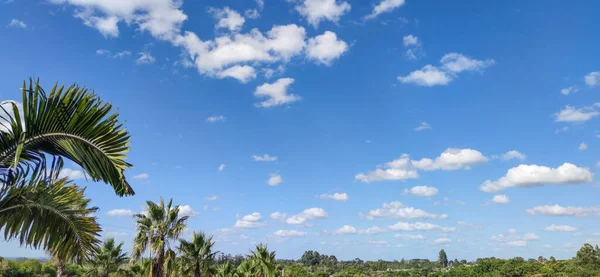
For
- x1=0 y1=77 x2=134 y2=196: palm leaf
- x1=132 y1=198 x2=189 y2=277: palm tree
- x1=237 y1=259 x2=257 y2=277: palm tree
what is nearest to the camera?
x1=0 y1=77 x2=134 y2=196: palm leaf

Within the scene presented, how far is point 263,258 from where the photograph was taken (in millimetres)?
35906

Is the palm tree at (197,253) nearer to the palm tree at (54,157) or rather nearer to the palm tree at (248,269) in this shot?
the palm tree at (248,269)

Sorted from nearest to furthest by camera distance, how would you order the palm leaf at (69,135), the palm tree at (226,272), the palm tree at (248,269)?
1. the palm leaf at (69,135)
2. the palm tree at (248,269)
3. the palm tree at (226,272)

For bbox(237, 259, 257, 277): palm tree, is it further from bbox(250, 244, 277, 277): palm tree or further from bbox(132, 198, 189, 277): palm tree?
bbox(132, 198, 189, 277): palm tree

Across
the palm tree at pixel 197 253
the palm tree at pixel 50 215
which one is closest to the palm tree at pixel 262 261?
the palm tree at pixel 197 253

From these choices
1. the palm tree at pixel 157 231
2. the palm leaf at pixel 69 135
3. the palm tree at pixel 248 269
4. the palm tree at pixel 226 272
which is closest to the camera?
the palm leaf at pixel 69 135

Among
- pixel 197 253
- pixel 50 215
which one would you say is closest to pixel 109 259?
pixel 197 253

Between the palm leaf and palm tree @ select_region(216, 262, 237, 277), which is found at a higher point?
the palm leaf

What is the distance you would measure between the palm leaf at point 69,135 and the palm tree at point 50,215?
282 mm

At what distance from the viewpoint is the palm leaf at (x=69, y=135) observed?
14.8 feet

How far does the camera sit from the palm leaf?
4.50 meters

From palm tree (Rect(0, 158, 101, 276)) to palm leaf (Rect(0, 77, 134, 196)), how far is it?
28 centimetres

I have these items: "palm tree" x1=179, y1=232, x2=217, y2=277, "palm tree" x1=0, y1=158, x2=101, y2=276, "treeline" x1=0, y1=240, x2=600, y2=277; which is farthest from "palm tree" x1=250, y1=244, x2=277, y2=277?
"palm tree" x1=0, y1=158, x2=101, y2=276

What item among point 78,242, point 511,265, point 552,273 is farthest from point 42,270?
point 511,265
